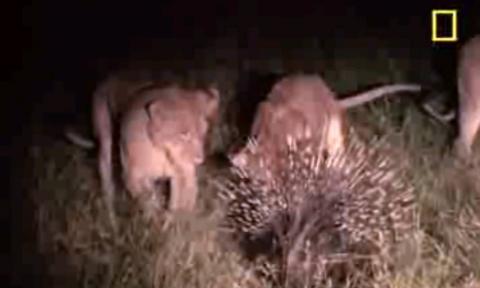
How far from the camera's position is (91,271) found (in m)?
6.72

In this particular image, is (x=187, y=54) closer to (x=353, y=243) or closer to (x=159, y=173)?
(x=159, y=173)

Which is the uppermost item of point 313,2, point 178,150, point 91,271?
point 313,2

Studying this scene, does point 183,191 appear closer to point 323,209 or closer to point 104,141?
point 104,141

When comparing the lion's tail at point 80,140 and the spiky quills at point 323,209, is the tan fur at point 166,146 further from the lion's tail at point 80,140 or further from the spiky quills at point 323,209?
the lion's tail at point 80,140

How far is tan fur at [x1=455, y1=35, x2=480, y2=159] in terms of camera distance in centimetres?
794

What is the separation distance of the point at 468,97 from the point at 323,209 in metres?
1.67

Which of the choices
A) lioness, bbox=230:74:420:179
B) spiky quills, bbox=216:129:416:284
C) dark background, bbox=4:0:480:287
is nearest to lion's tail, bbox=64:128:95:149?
dark background, bbox=4:0:480:287

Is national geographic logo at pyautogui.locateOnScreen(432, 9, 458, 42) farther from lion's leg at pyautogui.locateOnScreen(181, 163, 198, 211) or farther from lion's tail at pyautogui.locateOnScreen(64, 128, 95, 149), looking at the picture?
lion's leg at pyautogui.locateOnScreen(181, 163, 198, 211)

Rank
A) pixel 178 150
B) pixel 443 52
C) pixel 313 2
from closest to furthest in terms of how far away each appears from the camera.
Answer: pixel 178 150 < pixel 443 52 < pixel 313 2

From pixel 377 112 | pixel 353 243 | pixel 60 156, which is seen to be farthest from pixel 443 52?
pixel 353 243

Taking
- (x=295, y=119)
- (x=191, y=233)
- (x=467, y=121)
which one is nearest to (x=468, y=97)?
(x=467, y=121)

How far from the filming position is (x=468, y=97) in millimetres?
7984

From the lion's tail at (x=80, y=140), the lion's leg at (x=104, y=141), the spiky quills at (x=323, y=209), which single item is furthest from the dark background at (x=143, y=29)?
the spiky quills at (x=323, y=209)

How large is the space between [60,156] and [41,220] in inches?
39.6
